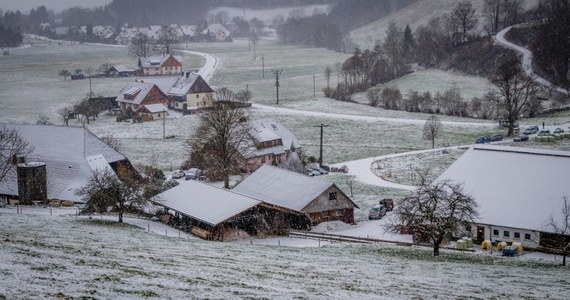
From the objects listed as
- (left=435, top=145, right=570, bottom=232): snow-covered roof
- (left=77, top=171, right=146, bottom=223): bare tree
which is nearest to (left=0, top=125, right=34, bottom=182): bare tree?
(left=77, top=171, right=146, bottom=223): bare tree

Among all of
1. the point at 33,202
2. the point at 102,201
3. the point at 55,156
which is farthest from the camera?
the point at 55,156

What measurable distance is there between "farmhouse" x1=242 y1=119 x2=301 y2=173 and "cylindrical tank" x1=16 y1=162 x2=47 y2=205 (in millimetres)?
18202

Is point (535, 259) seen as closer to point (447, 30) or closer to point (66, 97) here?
point (66, 97)

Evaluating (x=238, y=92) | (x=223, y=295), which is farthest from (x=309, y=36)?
(x=223, y=295)

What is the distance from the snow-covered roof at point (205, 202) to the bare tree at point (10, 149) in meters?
10.9

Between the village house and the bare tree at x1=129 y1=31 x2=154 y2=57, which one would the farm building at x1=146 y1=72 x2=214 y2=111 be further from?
the bare tree at x1=129 y1=31 x2=154 y2=57

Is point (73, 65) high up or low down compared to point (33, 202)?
up

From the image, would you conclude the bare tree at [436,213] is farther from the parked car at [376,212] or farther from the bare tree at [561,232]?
the parked car at [376,212]

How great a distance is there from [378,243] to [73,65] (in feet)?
386

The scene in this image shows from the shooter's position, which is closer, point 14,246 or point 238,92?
point 14,246

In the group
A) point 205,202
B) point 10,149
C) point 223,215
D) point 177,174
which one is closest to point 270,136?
point 177,174

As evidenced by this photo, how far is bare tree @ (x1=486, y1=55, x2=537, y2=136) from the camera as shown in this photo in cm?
6744

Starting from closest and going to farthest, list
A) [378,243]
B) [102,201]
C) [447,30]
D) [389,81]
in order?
1. [378,243]
2. [102,201]
3. [389,81]
4. [447,30]

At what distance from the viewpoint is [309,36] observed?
608 ft
